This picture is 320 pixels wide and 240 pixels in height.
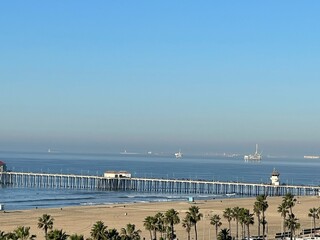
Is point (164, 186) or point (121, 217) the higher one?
point (121, 217)

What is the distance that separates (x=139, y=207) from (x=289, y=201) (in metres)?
40.3

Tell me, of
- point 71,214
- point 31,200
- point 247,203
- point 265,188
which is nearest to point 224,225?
point 71,214

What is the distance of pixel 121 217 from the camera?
91.6 metres

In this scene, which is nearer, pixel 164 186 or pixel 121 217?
pixel 121 217

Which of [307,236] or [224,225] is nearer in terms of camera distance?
[307,236]

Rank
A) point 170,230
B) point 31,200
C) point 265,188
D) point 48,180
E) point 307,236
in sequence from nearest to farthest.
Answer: point 170,230 → point 307,236 → point 31,200 → point 265,188 → point 48,180

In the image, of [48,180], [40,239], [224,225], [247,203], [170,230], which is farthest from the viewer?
[48,180]

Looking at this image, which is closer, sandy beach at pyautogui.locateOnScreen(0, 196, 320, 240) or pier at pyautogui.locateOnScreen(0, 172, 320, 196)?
sandy beach at pyautogui.locateOnScreen(0, 196, 320, 240)

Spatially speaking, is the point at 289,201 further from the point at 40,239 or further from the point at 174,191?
the point at 174,191

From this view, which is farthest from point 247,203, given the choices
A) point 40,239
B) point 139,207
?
point 40,239

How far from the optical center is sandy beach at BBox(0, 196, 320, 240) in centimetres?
7706

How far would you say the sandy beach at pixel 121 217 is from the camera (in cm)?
7706

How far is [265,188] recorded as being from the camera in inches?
6358

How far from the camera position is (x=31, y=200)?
12438cm
